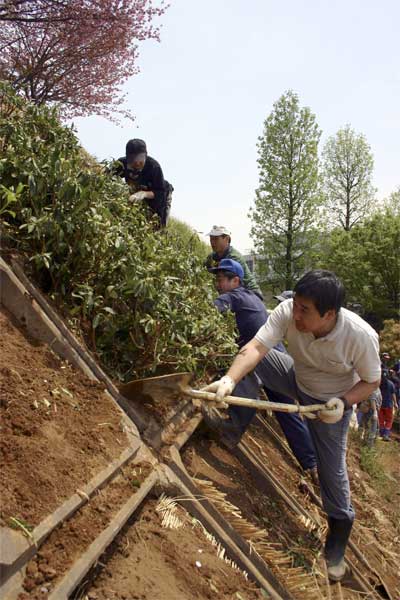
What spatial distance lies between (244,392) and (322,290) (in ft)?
4.09

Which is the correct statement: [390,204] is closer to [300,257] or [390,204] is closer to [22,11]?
[300,257]

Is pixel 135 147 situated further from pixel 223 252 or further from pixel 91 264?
pixel 91 264

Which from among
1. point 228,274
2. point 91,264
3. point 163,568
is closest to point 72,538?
point 163,568

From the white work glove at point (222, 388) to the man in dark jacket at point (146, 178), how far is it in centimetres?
300

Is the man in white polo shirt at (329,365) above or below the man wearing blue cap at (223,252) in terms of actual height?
below

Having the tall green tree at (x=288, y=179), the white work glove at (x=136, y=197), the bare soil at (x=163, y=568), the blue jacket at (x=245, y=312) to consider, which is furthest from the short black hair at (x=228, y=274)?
the tall green tree at (x=288, y=179)

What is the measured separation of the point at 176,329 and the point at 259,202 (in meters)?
19.4

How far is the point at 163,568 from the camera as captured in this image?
201 cm

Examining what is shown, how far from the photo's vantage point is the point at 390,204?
27.6 m

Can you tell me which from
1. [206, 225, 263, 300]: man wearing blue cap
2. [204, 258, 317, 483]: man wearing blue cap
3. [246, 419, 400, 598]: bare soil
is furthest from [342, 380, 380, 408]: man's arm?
[206, 225, 263, 300]: man wearing blue cap

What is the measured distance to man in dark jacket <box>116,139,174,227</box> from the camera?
523 cm

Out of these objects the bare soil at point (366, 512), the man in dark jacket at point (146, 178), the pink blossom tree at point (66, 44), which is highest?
the pink blossom tree at point (66, 44)

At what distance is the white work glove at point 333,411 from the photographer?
9.94ft

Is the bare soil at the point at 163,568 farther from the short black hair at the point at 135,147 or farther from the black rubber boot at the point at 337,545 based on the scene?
the short black hair at the point at 135,147
